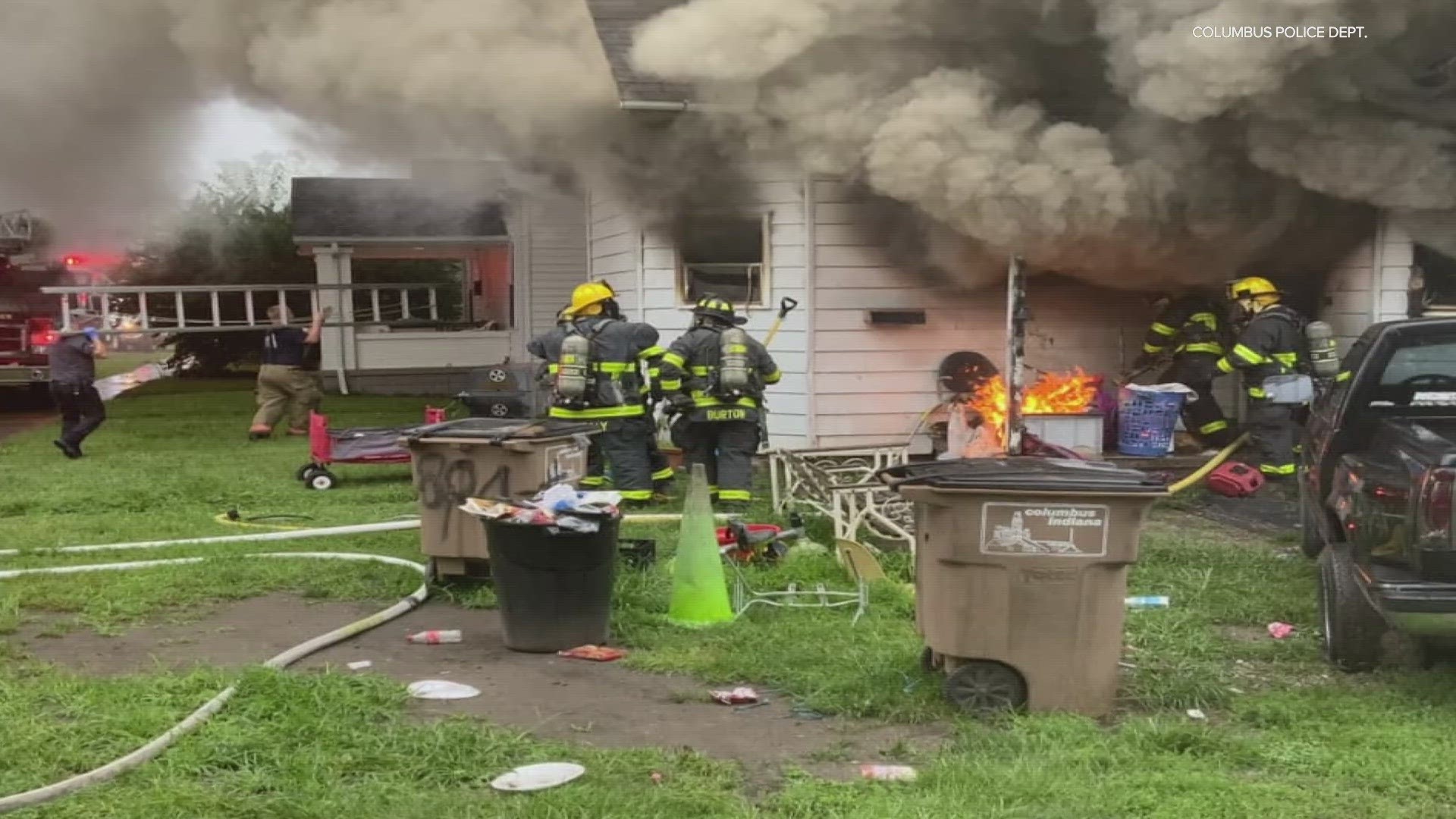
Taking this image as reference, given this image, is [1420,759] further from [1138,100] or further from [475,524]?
[1138,100]

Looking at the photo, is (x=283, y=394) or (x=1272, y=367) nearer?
(x=1272, y=367)

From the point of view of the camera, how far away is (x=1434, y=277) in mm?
8914

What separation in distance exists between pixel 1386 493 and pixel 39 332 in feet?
54.7

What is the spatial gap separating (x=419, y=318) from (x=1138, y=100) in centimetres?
1286

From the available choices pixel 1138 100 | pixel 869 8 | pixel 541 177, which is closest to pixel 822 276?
pixel 869 8

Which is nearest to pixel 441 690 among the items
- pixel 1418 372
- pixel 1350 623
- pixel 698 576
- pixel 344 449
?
pixel 698 576

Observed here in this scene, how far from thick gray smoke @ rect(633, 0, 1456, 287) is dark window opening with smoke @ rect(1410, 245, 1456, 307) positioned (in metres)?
0.46

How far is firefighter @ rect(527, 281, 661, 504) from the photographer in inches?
319

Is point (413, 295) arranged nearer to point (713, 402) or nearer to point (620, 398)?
point (620, 398)

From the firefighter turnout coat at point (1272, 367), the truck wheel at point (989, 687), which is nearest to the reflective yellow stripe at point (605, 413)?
the firefighter turnout coat at point (1272, 367)

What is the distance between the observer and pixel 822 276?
9711 mm

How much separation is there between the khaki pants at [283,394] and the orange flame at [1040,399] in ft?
23.6

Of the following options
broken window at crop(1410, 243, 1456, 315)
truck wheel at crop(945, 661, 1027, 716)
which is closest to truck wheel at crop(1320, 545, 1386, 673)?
truck wheel at crop(945, 661, 1027, 716)

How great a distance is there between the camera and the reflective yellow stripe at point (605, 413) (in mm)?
8242
